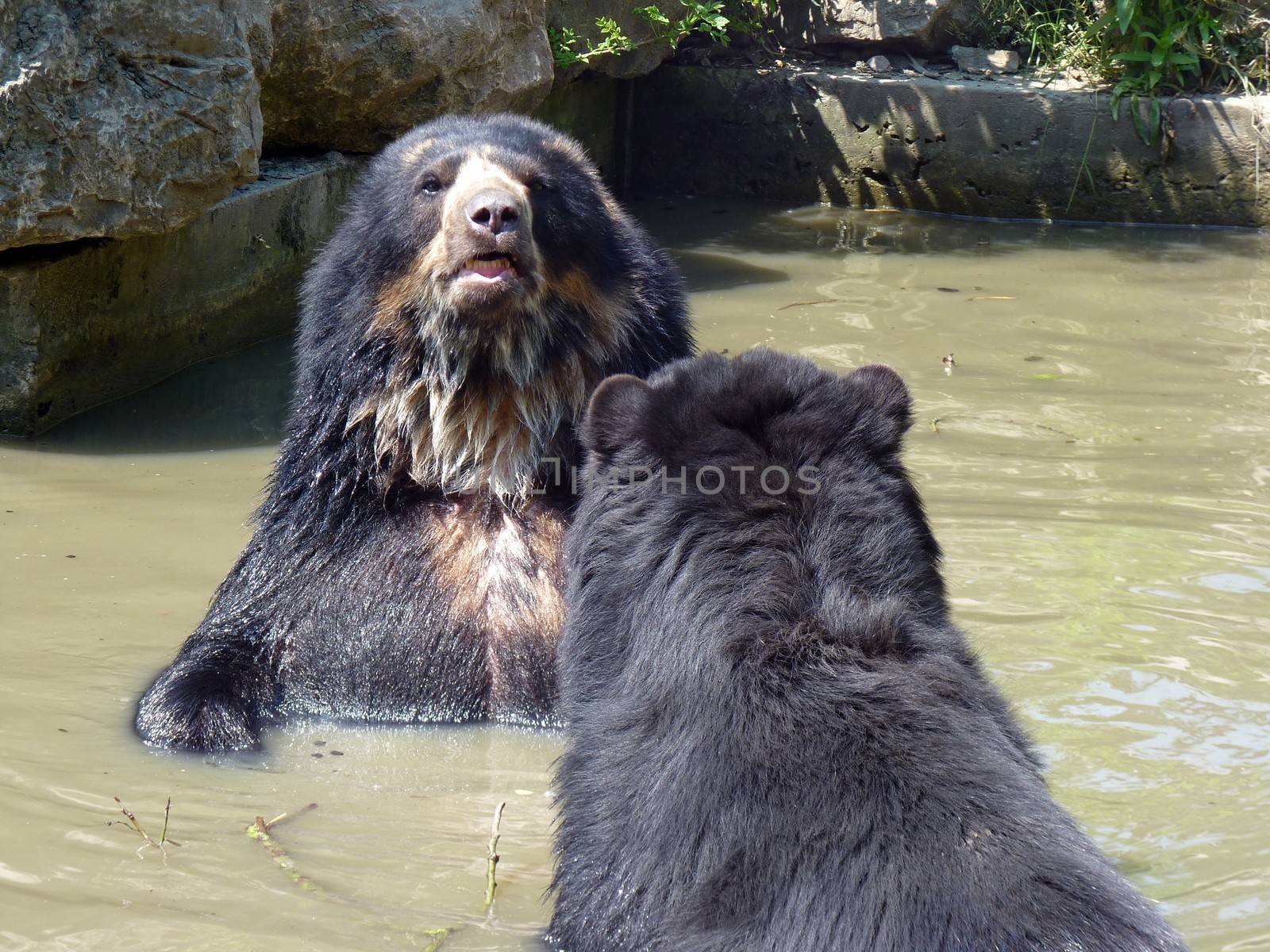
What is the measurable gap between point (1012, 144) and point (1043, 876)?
10317 millimetres

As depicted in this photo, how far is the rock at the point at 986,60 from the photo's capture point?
1282 cm

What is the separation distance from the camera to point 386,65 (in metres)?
8.52

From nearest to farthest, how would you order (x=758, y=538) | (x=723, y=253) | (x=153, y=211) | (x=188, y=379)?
(x=758, y=538)
(x=153, y=211)
(x=188, y=379)
(x=723, y=253)

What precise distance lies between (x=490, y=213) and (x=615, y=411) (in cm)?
137

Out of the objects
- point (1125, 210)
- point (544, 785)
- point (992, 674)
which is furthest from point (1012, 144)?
point (544, 785)

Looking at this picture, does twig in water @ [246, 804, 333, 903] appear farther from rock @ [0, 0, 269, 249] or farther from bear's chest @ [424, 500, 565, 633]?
rock @ [0, 0, 269, 249]

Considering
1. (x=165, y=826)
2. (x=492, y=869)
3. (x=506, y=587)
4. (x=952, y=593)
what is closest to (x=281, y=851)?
(x=165, y=826)

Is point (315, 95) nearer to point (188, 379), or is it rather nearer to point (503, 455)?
point (188, 379)

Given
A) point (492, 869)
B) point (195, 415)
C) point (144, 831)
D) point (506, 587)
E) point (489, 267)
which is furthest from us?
point (195, 415)

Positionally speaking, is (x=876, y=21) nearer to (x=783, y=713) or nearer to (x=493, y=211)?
(x=493, y=211)

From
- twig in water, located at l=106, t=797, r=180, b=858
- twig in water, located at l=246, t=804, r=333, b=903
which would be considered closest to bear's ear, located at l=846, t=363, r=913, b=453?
twig in water, located at l=246, t=804, r=333, b=903

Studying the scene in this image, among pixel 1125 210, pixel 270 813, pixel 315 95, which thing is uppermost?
pixel 315 95

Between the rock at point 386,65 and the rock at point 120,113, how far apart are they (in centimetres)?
95

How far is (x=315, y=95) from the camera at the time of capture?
862 cm
